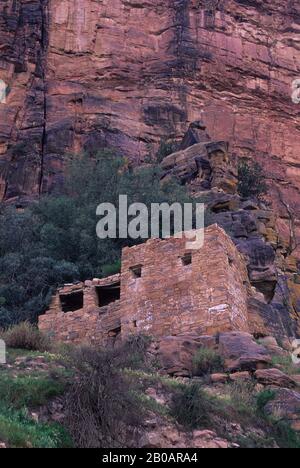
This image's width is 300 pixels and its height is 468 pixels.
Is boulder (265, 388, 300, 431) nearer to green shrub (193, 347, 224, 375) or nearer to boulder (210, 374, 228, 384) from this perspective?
boulder (210, 374, 228, 384)

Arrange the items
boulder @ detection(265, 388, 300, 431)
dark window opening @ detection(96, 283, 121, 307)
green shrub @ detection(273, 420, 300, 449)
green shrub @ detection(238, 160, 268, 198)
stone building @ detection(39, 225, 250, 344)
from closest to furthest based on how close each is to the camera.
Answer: green shrub @ detection(273, 420, 300, 449)
boulder @ detection(265, 388, 300, 431)
stone building @ detection(39, 225, 250, 344)
dark window opening @ detection(96, 283, 121, 307)
green shrub @ detection(238, 160, 268, 198)

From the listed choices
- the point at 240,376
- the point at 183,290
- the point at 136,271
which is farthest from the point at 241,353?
the point at 136,271

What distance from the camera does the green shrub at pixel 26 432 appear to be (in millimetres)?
12609

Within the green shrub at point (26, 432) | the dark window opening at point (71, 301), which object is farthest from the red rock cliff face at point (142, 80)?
the green shrub at point (26, 432)

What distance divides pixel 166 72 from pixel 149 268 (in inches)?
1118

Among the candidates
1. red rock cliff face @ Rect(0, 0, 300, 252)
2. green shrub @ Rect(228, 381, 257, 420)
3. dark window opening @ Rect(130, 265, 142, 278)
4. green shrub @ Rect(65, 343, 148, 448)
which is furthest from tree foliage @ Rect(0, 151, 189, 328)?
green shrub @ Rect(65, 343, 148, 448)

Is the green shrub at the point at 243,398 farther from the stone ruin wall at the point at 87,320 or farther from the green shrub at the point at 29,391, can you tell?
the stone ruin wall at the point at 87,320

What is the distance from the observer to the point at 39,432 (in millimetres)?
13367

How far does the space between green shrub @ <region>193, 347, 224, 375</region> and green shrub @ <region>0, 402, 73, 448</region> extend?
512 cm

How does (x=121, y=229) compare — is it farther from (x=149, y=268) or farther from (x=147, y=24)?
(x=147, y=24)

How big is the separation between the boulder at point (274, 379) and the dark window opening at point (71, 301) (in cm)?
779

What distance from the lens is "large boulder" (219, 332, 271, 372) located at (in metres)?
18.1

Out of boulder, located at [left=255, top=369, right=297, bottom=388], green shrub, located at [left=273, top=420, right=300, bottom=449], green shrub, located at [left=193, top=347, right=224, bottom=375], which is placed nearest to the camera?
green shrub, located at [left=273, top=420, right=300, bottom=449]

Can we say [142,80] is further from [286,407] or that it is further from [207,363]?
[286,407]
